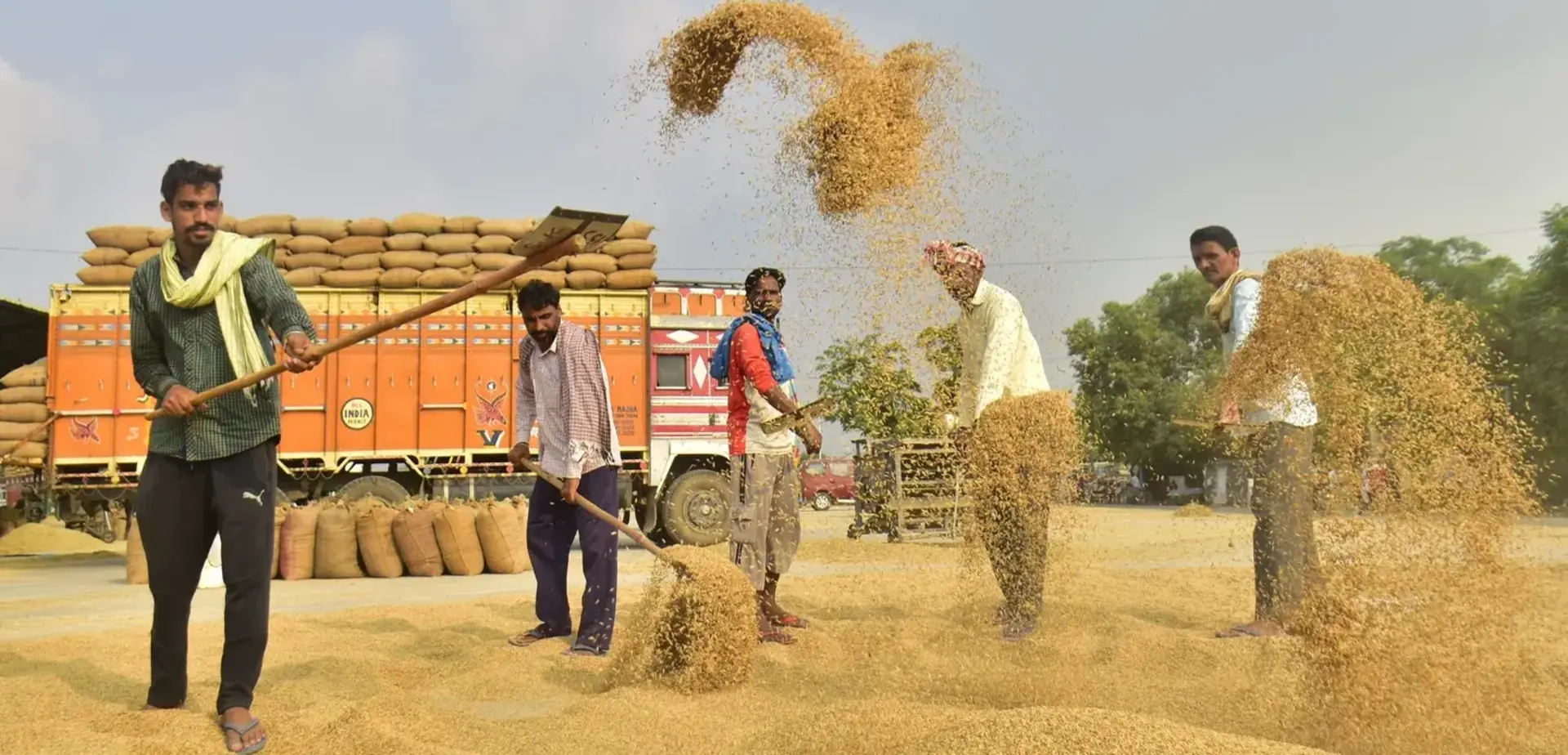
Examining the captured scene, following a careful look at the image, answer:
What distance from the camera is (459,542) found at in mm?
7695

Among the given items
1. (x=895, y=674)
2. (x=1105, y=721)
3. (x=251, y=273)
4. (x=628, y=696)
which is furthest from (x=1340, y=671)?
(x=251, y=273)

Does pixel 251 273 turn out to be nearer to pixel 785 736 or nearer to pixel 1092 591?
pixel 785 736

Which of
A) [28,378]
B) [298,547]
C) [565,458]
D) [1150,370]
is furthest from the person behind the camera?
[1150,370]

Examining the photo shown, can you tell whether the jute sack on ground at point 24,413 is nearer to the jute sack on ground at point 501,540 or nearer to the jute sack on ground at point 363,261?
the jute sack on ground at point 363,261

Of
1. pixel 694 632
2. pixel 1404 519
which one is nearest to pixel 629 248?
pixel 694 632

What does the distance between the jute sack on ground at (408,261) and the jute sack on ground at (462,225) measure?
14.6 inches

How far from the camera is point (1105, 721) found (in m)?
2.13

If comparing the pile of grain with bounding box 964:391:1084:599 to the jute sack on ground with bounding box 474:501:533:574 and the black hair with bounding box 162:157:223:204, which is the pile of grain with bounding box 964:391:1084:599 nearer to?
the black hair with bounding box 162:157:223:204

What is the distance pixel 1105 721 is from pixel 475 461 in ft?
29.3

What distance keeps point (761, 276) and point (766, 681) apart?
1752mm

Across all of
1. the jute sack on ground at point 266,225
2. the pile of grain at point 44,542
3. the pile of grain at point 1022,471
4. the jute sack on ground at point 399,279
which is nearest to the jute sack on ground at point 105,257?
the jute sack on ground at point 266,225

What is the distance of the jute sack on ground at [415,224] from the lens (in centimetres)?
1037

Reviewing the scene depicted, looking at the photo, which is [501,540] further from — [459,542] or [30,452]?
[30,452]

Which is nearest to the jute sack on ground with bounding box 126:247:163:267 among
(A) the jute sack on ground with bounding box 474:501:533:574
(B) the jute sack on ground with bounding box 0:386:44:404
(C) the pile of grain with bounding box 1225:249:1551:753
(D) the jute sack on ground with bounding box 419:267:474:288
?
(B) the jute sack on ground with bounding box 0:386:44:404
